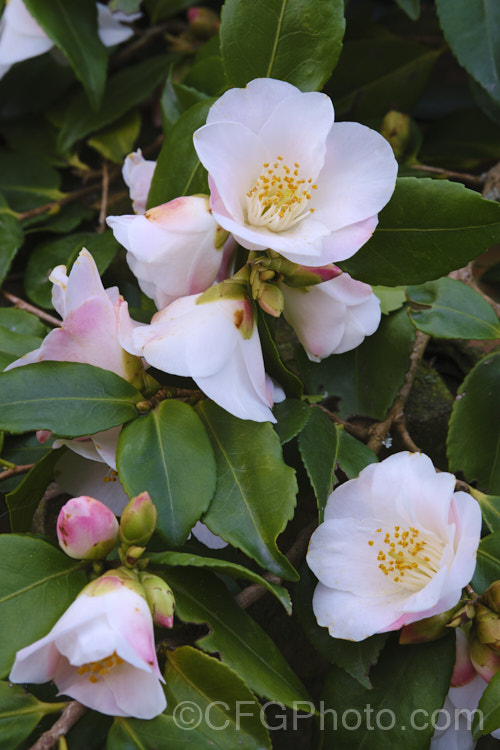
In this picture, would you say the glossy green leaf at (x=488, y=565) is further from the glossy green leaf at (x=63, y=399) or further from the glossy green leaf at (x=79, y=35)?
the glossy green leaf at (x=79, y=35)

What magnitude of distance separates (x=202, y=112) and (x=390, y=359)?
31 centimetres

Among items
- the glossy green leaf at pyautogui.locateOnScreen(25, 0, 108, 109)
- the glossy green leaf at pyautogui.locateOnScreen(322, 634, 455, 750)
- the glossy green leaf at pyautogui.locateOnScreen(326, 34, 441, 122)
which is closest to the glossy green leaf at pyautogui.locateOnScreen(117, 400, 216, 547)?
the glossy green leaf at pyautogui.locateOnScreen(322, 634, 455, 750)

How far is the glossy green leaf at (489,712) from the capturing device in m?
0.56

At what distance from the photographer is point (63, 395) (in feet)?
1.96

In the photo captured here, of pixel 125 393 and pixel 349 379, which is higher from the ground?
pixel 125 393

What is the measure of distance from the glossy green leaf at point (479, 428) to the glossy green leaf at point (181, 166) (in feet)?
1.09

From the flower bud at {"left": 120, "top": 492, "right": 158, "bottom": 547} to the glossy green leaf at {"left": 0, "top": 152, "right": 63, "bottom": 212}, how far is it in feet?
2.14

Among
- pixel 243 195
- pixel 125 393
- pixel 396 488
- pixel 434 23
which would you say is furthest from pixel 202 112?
pixel 434 23

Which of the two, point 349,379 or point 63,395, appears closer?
point 63,395

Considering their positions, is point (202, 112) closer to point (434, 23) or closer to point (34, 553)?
point (34, 553)

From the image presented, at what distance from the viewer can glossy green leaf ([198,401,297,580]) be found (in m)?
0.57

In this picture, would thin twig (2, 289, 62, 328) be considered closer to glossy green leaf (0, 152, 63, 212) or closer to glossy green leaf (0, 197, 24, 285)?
glossy green leaf (0, 197, 24, 285)

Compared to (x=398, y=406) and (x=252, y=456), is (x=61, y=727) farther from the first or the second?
(x=398, y=406)

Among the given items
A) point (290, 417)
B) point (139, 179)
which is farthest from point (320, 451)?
point (139, 179)
